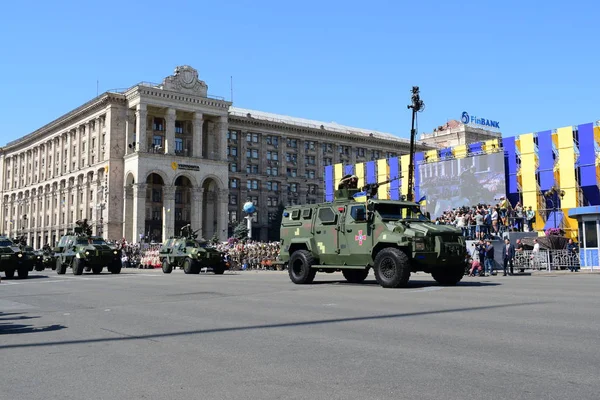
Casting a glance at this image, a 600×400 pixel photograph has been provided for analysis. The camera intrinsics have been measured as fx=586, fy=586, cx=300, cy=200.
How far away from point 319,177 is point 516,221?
214ft

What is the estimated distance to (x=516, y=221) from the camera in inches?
1474

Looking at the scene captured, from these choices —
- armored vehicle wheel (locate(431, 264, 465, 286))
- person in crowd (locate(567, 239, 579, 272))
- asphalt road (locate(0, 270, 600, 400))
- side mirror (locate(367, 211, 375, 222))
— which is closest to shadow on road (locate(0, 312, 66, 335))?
asphalt road (locate(0, 270, 600, 400))

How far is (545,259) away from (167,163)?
59562 millimetres

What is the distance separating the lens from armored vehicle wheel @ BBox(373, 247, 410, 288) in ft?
49.9

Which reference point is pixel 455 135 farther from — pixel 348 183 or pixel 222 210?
pixel 348 183

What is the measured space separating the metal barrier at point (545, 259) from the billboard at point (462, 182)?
2055 centimetres

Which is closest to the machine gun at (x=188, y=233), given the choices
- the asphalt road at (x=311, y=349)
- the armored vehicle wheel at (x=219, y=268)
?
the armored vehicle wheel at (x=219, y=268)

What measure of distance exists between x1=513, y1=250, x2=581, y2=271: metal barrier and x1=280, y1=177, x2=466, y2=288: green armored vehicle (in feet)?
35.4

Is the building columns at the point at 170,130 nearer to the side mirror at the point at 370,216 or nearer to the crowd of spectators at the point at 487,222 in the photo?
the crowd of spectators at the point at 487,222

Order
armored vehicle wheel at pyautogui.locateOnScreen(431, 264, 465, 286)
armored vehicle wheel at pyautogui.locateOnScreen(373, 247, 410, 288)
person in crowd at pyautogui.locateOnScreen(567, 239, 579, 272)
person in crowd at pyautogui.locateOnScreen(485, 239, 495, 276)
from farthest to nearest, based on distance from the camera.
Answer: person in crowd at pyautogui.locateOnScreen(567, 239, 579, 272) → person in crowd at pyautogui.locateOnScreen(485, 239, 495, 276) → armored vehicle wheel at pyautogui.locateOnScreen(431, 264, 465, 286) → armored vehicle wheel at pyautogui.locateOnScreen(373, 247, 410, 288)

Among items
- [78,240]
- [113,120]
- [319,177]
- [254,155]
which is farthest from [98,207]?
[78,240]

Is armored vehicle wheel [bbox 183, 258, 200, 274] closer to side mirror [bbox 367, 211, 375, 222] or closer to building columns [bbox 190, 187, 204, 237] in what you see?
side mirror [bbox 367, 211, 375, 222]

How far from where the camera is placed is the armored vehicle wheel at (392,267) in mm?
15209

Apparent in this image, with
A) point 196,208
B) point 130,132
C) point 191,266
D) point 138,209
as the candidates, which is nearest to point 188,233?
point 191,266
